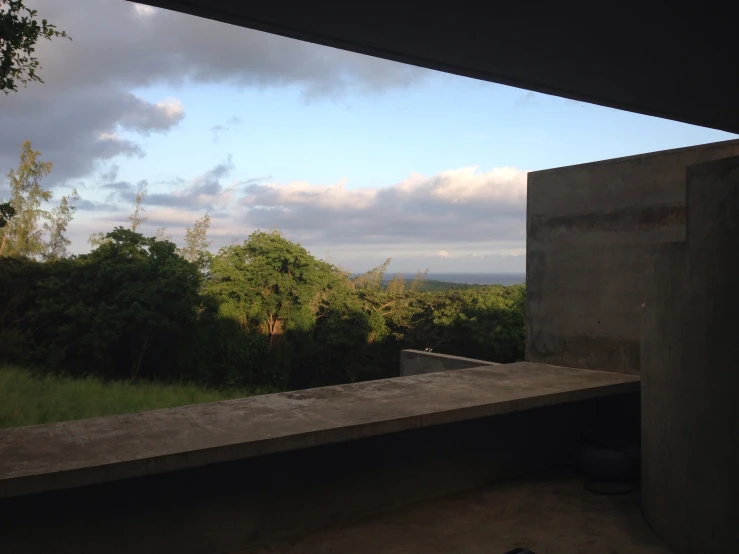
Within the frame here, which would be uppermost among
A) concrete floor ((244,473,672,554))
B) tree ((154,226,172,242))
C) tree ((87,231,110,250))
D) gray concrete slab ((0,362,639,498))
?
tree ((154,226,172,242))

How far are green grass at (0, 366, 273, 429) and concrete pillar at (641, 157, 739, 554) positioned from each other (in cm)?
789

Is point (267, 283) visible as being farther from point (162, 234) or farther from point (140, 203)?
point (140, 203)

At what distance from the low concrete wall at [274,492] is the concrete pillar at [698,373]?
4.41ft

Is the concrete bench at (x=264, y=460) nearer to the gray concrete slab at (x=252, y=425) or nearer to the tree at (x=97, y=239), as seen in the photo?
the gray concrete slab at (x=252, y=425)

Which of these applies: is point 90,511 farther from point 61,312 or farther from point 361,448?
point 61,312

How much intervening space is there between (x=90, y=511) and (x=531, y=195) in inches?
192

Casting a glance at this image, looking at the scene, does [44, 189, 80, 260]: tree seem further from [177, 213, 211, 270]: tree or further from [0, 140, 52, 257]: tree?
[177, 213, 211, 270]: tree

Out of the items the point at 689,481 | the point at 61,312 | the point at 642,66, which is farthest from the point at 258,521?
the point at 61,312

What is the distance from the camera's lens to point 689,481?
3.00 meters

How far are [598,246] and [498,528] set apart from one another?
9.67 feet

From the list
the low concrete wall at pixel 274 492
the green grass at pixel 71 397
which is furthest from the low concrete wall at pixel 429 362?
the green grass at pixel 71 397

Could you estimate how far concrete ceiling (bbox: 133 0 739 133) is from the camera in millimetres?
2311

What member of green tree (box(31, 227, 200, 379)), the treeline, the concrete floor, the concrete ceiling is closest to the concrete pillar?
the concrete floor

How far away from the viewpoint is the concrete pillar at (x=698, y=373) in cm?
277
